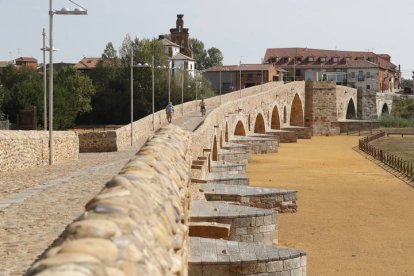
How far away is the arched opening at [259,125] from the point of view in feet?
184

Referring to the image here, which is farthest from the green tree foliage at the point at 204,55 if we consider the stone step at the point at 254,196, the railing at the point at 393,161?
the stone step at the point at 254,196

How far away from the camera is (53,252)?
3.51 metres

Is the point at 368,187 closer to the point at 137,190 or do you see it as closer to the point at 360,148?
the point at 360,148

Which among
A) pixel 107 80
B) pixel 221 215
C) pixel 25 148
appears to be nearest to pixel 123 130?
pixel 25 148

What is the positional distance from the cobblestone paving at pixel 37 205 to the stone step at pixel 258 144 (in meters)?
24.5

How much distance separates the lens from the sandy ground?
655 inches

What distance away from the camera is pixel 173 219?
5125 millimetres

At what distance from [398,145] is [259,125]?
38.7 feet

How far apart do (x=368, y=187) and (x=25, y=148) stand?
16.2 metres

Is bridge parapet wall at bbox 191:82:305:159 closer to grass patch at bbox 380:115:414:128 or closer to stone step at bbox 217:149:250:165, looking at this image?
stone step at bbox 217:149:250:165

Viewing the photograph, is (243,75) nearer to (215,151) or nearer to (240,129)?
(240,129)

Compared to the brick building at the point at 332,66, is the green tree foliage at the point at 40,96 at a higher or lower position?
lower

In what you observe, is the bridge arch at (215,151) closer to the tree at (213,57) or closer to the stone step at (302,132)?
the stone step at (302,132)

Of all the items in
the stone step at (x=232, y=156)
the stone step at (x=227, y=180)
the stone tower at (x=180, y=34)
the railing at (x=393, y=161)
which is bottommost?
the railing at (x=393, y=161)
